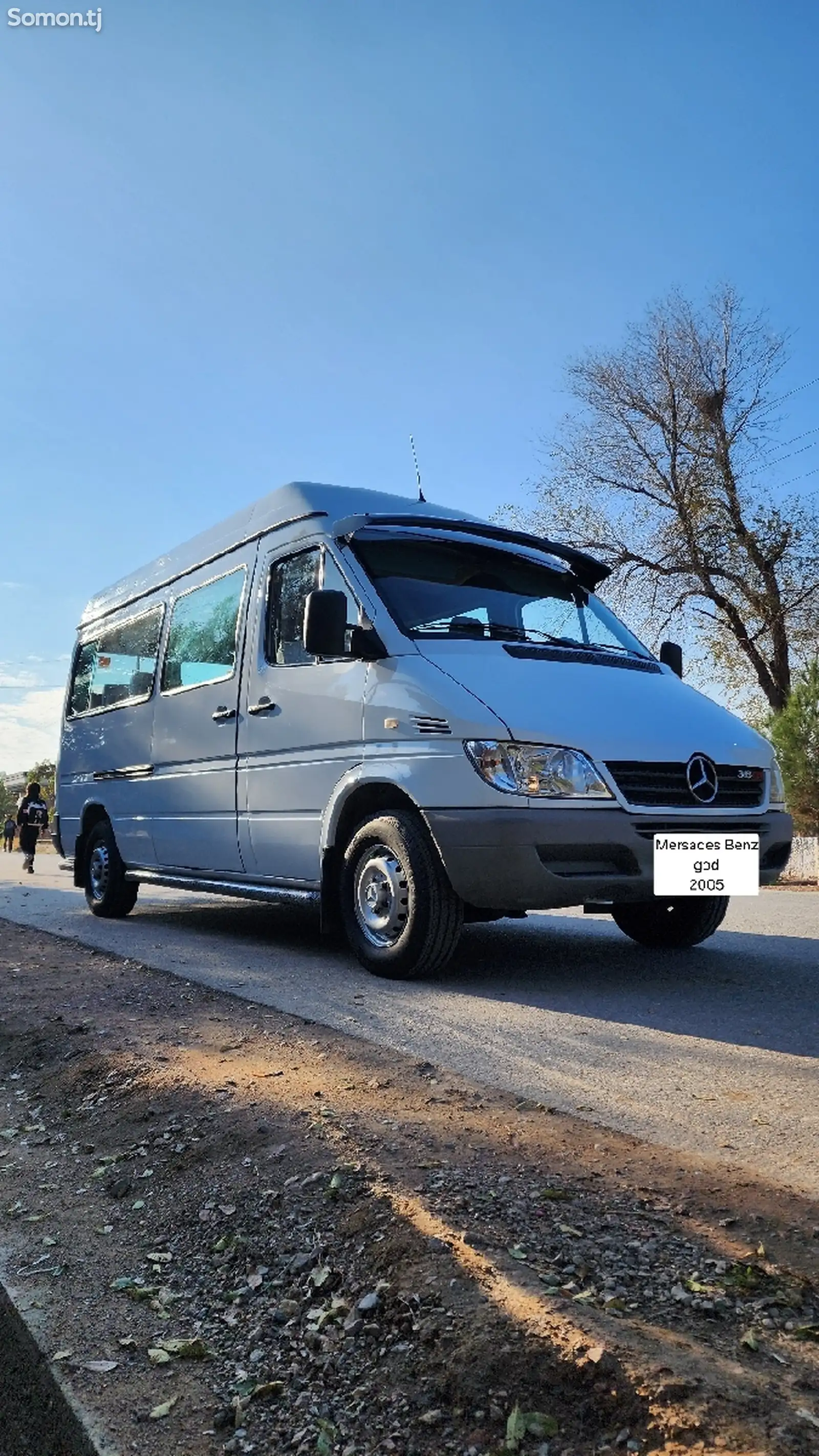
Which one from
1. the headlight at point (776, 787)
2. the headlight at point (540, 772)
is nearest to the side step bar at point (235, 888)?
the headlight at point (540, 772)

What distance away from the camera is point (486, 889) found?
4773 mm

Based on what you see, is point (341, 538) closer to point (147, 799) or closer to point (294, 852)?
point (294, 852)

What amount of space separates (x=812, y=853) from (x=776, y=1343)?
16.7m

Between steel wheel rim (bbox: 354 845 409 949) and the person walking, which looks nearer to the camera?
steel wheel rim (bbox: 354 845 409 949)

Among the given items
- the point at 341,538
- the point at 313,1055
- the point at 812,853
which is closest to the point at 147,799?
the point at 341,538

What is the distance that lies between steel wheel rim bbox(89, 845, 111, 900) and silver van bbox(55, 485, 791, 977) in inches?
44.9

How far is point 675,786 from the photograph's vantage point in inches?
193

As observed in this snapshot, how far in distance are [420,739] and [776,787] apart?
1.87m

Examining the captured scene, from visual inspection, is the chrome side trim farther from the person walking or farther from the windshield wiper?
the person walking

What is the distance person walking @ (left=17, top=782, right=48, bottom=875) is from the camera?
771 inches

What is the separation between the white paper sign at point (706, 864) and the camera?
4.82 meters

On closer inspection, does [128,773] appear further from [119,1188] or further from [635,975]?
[119,1188]

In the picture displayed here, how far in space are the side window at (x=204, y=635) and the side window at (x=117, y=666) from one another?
36 cm

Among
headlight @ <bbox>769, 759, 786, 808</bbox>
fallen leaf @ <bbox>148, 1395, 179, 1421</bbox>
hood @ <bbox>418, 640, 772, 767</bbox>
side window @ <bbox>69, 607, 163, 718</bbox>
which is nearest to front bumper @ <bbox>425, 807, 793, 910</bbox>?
hood @ <bbox>418, 640, 772, 767</bbox>
